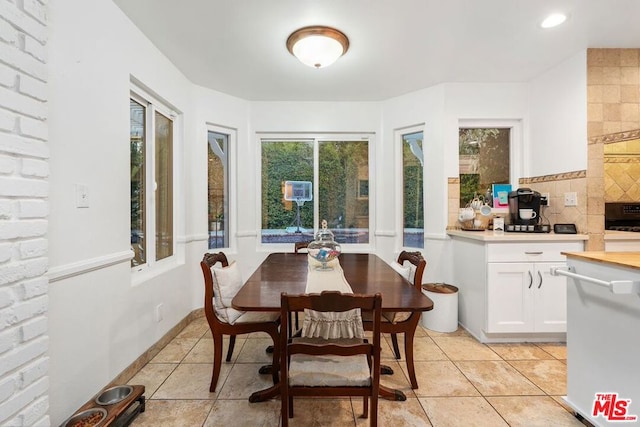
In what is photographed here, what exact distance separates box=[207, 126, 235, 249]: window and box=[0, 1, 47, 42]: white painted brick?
205 cm

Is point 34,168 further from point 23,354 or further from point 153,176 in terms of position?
point 153,176

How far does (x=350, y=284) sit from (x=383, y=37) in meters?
1.89

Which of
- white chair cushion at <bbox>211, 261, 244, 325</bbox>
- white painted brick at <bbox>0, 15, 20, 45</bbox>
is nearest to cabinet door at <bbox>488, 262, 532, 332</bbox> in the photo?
white chair cushion at <bbox>211, 261, 244, 325</bbox>

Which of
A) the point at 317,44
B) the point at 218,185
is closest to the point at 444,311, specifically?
the point at 317,44

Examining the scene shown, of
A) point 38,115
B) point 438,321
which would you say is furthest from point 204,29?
point 438,321

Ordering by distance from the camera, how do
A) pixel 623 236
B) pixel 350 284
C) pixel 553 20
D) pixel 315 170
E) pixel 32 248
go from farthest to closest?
pixel 315 170
pixel 623 236
pixel 553 20
pixel 350 284
pixel 32 248

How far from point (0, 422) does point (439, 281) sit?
323cm

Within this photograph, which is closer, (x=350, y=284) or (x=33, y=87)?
(x=33, y=87)

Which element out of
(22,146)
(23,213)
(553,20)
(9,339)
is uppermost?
(553,20)

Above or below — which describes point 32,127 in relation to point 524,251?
above

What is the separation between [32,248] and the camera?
114 centimetres

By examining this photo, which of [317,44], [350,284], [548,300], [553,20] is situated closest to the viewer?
[350,284]

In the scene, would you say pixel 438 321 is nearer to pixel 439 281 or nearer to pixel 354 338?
pixel 439 281

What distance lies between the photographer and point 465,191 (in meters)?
3.15
